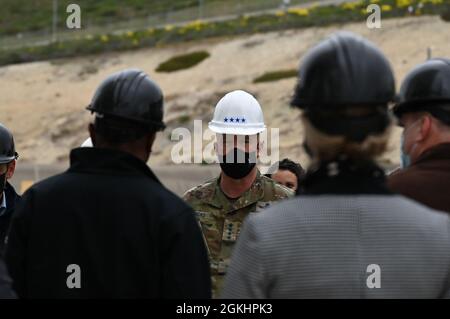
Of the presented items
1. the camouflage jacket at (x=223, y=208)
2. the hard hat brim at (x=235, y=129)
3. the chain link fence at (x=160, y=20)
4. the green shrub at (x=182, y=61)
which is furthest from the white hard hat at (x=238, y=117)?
the chain link fence at (x=160, y=20)

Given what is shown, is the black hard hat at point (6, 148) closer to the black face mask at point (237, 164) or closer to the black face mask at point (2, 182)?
the black face mask at point (2, 182)

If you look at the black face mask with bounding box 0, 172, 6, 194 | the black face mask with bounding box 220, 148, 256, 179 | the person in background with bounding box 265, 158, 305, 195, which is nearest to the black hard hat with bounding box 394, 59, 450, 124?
the black face mask with bounding box 220, 148, 256, 179

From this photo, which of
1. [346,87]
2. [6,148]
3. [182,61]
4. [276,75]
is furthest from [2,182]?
[182,61]

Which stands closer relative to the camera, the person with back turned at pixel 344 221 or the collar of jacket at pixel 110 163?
the person with back turned at pixel 344 221

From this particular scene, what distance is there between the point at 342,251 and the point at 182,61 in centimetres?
4394

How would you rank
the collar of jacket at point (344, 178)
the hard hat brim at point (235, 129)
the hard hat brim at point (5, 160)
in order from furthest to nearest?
the hard hat brim at point (5, 160) → the hard hat brim at point (235, 129) → the collar of jacket at point (344, 178)

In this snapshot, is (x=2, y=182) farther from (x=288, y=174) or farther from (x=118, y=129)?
(x=118, y=129)

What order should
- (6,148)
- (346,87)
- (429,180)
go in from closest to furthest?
(346,87)
(429,180)
(6,148)

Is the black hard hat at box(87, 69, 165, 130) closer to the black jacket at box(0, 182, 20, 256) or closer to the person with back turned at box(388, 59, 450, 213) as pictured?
the person with back turned at box(388, 59, 450, 213)

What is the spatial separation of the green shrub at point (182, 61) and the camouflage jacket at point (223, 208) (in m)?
40.0

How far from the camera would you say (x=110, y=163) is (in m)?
3.68

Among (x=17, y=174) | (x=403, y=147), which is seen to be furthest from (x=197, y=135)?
(x=403, y=147)

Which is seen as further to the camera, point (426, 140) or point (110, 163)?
point (426, 140)

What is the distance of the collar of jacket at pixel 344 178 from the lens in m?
3.04
